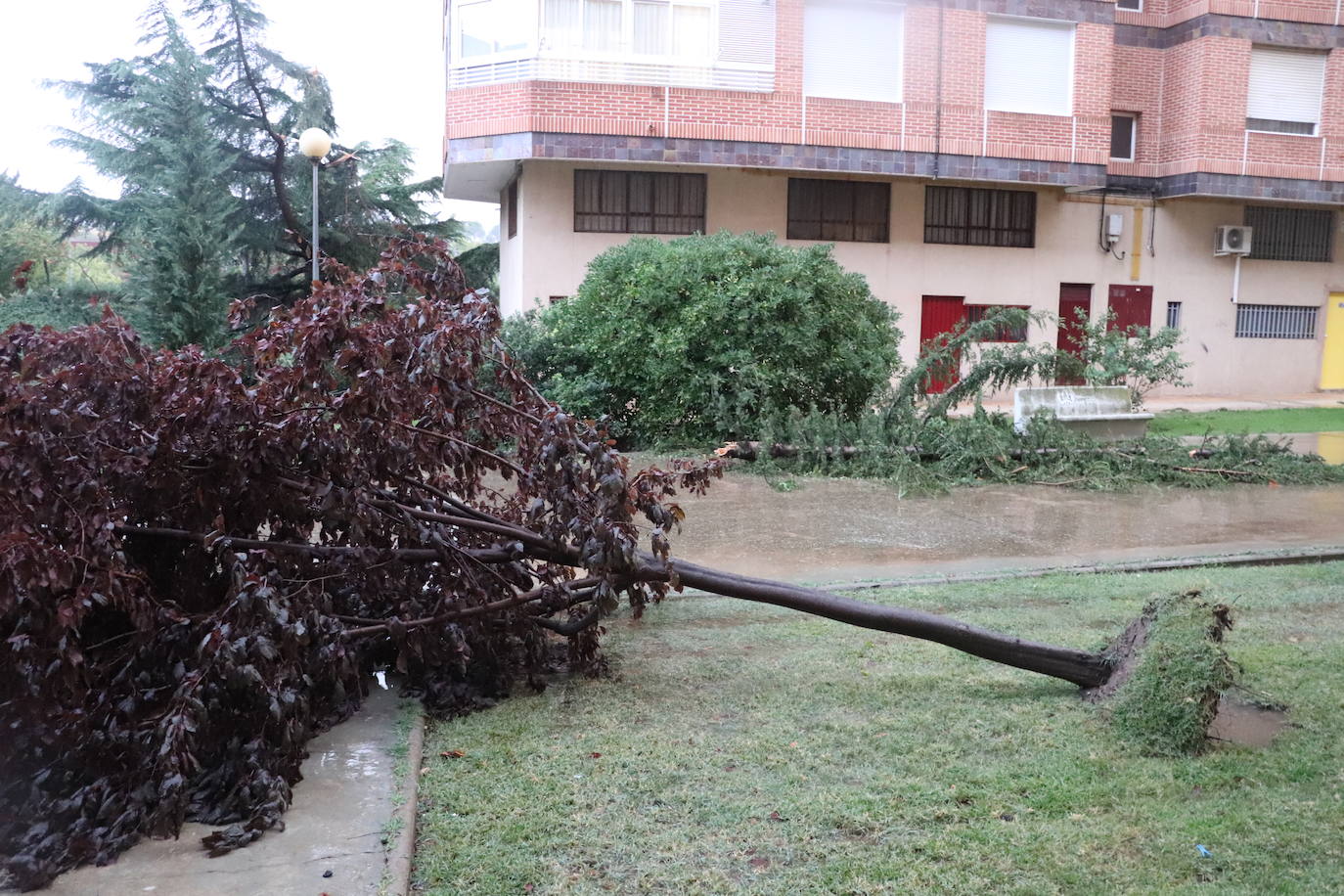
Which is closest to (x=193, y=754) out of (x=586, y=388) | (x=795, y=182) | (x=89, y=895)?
(x=89, y=895)

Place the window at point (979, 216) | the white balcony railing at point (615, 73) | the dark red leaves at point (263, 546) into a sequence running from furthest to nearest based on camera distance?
the window at point (979, 216) → the white balcony railing at point (615, 73) → the dark red leaves at point (263, 546)

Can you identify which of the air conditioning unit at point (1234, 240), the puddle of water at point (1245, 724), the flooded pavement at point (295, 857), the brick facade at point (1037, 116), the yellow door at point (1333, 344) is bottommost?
the flooded pavement at point (295, 857)

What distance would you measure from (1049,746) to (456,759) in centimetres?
226

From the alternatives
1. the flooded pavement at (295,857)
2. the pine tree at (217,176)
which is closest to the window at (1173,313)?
the pine tree at (217,176)

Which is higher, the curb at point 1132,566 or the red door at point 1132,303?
the red door at point 1132,303

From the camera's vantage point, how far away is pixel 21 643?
11.6 feet

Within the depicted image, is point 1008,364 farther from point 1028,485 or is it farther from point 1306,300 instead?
point 1306,300

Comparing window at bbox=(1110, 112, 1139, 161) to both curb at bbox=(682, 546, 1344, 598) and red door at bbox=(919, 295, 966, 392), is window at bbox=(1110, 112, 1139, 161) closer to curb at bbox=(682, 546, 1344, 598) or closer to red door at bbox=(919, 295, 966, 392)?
red door at bbox=(919, 295, 966, 392)

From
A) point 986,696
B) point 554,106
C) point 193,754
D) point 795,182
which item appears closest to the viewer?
point 193,754

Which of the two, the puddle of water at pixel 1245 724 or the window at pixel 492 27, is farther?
the window at pixel 492 27

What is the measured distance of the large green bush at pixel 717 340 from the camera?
13.2 m

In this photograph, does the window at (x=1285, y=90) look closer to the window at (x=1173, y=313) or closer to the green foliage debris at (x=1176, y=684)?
the window at (x=1173, y=313)

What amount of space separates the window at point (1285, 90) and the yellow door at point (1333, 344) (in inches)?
163

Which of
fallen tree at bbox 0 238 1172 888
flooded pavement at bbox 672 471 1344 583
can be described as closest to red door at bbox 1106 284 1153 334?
flooded pavement at bbox 672 471 1344 583
